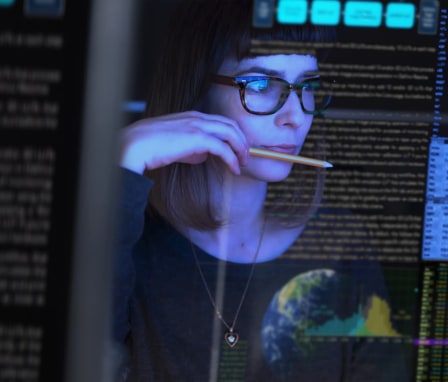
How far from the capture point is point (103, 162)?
0.76 meters

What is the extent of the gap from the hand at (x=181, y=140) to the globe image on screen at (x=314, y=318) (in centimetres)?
18

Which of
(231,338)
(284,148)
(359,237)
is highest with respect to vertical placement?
(284,148)

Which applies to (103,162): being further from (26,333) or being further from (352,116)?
(352,116)

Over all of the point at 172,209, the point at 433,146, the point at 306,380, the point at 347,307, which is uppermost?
the point at 433,146

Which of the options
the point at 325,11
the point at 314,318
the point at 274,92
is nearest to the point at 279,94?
the point at 274,92

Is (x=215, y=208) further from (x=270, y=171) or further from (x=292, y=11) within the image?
(x=292, y=11)

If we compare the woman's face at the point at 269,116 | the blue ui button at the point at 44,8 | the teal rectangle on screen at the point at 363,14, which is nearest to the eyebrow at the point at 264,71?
the woman's face at the point at 269,116

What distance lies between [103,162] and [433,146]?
1.41 ft

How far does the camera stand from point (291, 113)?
92cm

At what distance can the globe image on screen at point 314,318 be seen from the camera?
36.8 inches

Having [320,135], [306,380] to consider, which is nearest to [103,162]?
[320,135]

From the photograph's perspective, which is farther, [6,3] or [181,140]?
[181,140]

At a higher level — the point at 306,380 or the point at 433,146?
the point at 433,146

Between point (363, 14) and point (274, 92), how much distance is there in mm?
142
